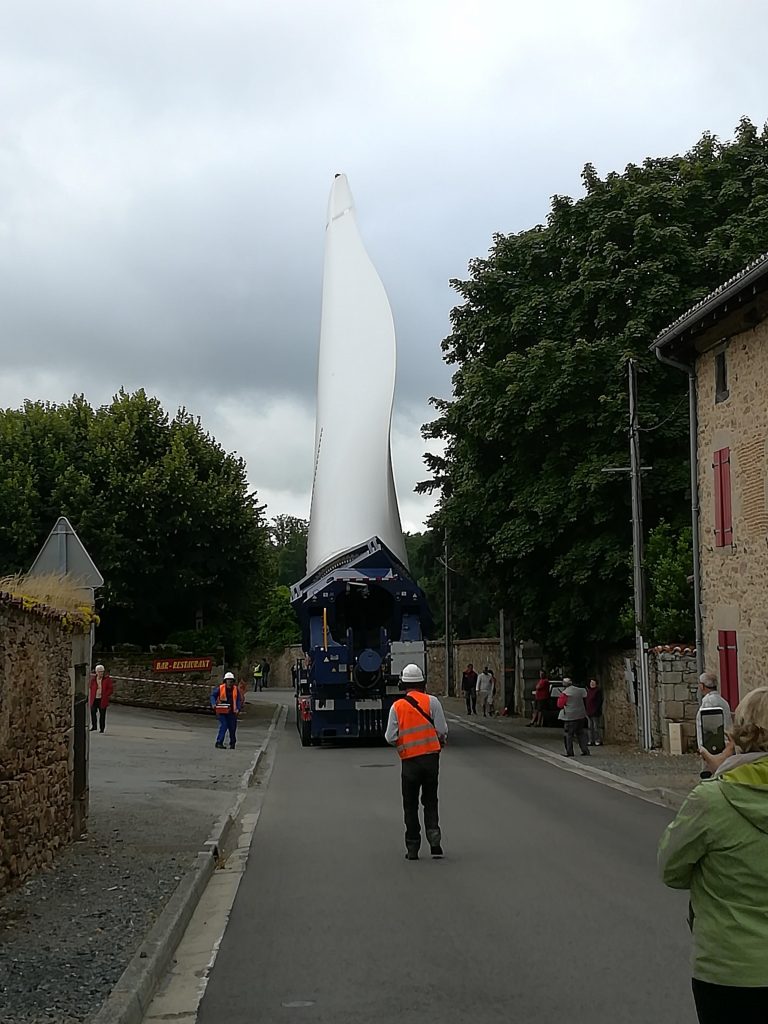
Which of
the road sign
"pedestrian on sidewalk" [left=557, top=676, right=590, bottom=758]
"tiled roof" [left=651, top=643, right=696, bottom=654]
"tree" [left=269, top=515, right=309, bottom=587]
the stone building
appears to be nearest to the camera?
the road sign

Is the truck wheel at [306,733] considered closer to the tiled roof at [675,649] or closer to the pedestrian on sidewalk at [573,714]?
the pedestrian on sidewalk at [573,714]

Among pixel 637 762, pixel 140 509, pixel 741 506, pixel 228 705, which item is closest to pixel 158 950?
pixel 637 762

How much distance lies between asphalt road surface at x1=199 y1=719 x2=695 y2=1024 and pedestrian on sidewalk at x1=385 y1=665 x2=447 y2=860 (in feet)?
0.87

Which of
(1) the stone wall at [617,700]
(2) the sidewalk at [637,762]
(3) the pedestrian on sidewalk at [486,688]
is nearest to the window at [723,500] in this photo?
(2) the sidewalk at [637,762]

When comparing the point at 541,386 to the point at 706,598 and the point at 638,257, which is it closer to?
the point at 638,257

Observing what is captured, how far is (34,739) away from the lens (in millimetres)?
9766

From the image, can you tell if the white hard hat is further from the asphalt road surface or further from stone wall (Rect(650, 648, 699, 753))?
stone wall (Rect(650, 648, 699, 753))

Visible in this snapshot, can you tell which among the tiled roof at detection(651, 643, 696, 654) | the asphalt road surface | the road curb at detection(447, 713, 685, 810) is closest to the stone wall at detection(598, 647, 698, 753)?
the tiled roof at detection(651, 643, 696, 654)

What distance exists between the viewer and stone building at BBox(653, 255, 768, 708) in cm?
2047

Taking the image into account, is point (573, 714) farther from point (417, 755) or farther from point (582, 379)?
point (417, 755)

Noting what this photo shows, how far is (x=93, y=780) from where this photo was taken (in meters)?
18.4

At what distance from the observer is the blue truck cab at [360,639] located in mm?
25141

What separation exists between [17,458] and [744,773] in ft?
131

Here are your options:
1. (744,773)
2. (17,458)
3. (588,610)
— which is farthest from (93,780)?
(17,458)
